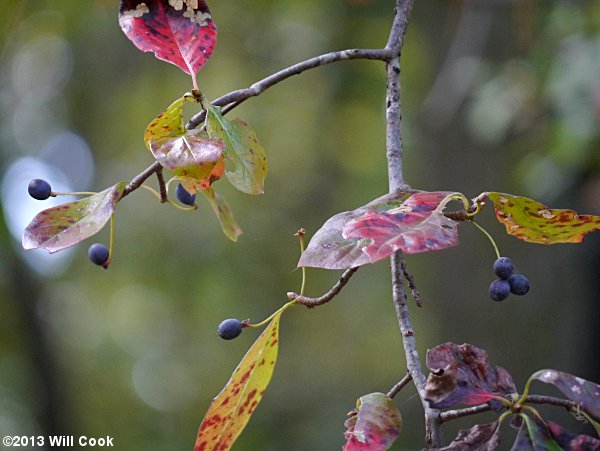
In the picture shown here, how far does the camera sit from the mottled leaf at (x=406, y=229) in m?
0.57

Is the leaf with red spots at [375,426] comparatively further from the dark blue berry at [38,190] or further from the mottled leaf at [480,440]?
the dark blue berry at [38,190]

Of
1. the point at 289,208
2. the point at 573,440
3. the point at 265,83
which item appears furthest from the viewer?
the point at 289,208

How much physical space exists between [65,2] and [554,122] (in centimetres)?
210

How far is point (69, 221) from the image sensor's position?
0.77m

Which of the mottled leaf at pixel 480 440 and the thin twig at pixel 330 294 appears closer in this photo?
the mottled leaf at pixel 480 440

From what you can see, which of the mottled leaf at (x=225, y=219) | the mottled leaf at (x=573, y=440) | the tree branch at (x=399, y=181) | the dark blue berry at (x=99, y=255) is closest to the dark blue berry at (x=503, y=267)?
the tree branch at (x=399, y=181)

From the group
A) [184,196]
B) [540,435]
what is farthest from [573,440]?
[184,196]

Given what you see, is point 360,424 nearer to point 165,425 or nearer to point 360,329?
point 360,329

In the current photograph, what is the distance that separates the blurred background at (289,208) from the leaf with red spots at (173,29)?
145 cm

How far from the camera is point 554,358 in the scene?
294cm

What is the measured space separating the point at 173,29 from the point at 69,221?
0.25 m

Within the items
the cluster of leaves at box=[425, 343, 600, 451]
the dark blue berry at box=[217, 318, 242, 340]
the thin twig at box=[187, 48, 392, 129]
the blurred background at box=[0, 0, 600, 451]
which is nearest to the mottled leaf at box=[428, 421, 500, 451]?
the cluster of leaves at box=[425, 343, 600, 451]

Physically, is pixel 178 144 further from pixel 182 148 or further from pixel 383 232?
pixel 383 232

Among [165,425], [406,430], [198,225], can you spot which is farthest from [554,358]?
[165,425]
